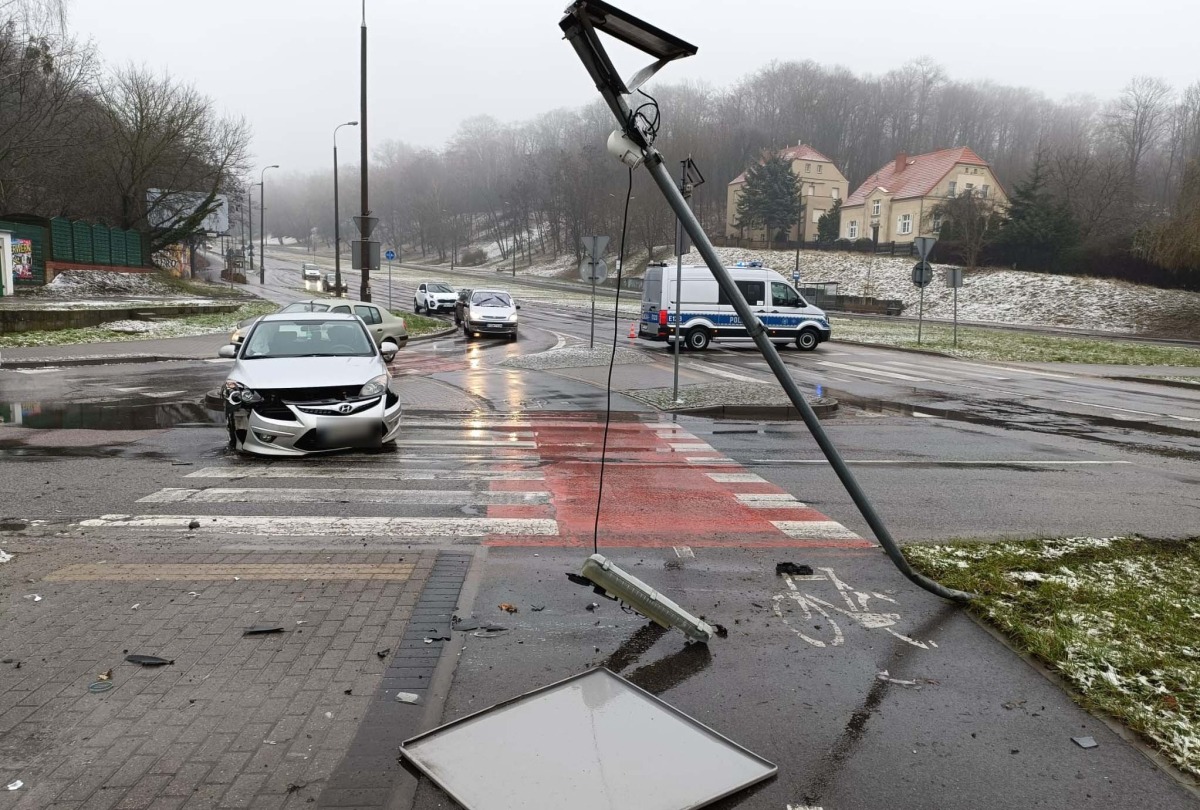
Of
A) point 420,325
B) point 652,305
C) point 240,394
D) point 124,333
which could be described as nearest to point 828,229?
point 420,325

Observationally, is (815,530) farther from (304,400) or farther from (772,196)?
→ (772,196)

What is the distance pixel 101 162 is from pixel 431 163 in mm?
111157

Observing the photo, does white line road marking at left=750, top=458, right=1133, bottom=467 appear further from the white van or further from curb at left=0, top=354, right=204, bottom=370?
curb at left=0, top=354, right=204, bottom=370

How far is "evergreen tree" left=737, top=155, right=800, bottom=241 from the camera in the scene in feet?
273

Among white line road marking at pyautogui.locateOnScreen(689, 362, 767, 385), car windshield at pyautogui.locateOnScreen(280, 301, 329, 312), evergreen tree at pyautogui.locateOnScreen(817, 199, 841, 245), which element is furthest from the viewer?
evergreen tree at pyautogui.locateOnScreen(817, 199, 841, 245)

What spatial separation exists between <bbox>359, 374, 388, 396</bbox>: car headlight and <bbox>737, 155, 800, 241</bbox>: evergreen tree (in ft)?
256

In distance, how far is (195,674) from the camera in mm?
3996

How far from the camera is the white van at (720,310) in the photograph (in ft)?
86.2

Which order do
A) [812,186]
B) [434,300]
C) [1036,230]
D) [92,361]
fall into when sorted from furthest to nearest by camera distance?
1. [812,186]
2. [1036,230]
3. [434,300]
4. [92,361]

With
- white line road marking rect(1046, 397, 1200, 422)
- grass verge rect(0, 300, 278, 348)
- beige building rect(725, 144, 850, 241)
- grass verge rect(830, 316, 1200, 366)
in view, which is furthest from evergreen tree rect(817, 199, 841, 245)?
white line road marking rect(1046, 397, 1200, 422)

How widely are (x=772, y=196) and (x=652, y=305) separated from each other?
61.1 meters

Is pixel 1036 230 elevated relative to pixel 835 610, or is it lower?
elevated

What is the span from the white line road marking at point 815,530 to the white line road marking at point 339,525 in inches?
77.5

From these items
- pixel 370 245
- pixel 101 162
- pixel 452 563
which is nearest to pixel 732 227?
pixel 101 162
